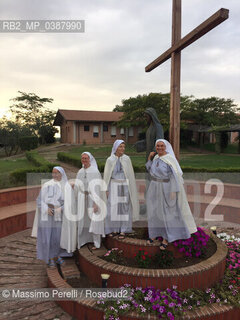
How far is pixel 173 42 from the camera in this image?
4.35 m

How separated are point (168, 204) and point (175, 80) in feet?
7.19

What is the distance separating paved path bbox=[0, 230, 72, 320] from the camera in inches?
128

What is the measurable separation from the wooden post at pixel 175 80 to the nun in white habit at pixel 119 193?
0.90 meters

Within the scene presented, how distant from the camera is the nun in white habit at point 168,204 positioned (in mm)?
3748

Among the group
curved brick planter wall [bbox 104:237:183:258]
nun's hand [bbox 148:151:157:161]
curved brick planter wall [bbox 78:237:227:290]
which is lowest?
curved brick planter wall [bbox 78:237:227:290]

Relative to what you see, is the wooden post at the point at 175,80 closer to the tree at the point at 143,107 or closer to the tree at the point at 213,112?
the tree at the point at 143,107

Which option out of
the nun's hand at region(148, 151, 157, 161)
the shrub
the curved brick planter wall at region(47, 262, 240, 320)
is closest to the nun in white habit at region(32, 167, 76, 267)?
the curved brick planter wall at region(47, 262, 240, 320)

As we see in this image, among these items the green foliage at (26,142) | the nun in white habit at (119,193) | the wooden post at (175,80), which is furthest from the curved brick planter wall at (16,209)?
the green foliage at (26,142)

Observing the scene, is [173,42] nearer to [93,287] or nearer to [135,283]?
[135,283]

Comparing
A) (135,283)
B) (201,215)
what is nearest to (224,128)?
(201,215)

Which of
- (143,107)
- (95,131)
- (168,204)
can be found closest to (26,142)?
(95,131)

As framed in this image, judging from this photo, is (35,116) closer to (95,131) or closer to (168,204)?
(95,131)

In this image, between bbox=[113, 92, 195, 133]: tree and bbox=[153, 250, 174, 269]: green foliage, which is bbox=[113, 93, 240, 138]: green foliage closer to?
bbox=[113, 92, 195, 133]: tree

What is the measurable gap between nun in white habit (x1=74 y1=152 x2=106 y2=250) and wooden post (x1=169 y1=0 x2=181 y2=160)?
1486 mm
